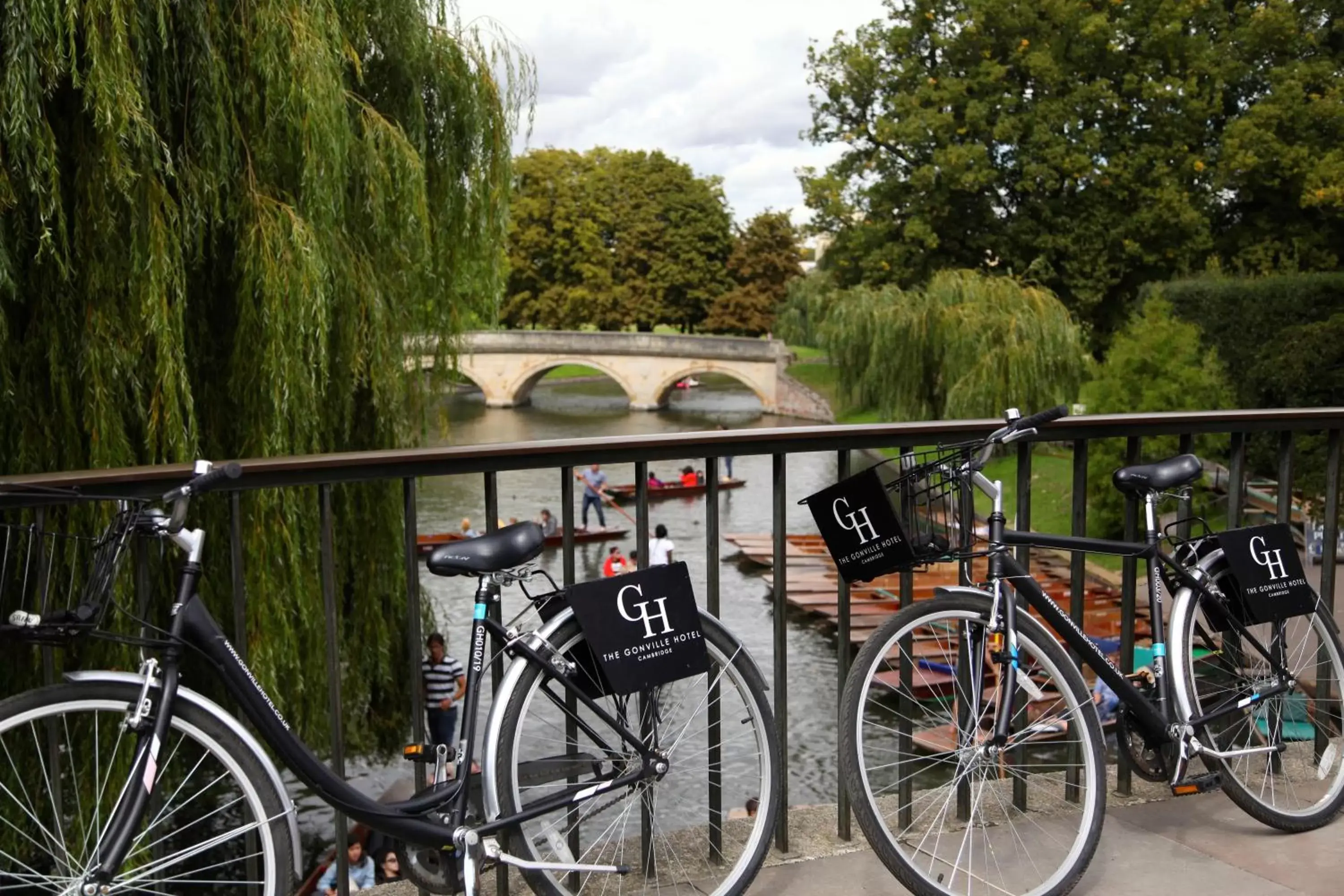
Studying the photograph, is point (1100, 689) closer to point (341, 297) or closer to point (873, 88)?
point (341, 297)

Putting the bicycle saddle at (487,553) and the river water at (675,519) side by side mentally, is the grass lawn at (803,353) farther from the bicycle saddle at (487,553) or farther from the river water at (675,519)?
the bicycle saddle at (487,553)

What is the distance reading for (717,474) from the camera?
299 cm

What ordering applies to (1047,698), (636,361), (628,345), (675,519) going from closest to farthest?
(1047,698)
(675,519)
(628,345)
(636,361)

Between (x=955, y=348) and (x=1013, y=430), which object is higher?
(x=1013, y=430)

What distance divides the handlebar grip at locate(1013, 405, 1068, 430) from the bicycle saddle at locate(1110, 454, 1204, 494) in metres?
0.32

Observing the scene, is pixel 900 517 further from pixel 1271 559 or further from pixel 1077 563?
pixel 1271 559

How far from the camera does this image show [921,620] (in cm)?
289

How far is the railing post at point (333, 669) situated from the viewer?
2795 millimetres

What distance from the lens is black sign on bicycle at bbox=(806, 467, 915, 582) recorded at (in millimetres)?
2977

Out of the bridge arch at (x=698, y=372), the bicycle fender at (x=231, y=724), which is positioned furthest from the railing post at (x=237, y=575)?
the bridge arch at (x=698, y=372)

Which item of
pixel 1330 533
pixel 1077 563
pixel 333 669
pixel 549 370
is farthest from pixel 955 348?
pixel 549 370

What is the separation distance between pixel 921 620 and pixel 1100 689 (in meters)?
1.27

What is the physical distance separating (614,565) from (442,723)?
7031 millimetres

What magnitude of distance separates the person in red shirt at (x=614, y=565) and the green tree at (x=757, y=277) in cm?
3200
